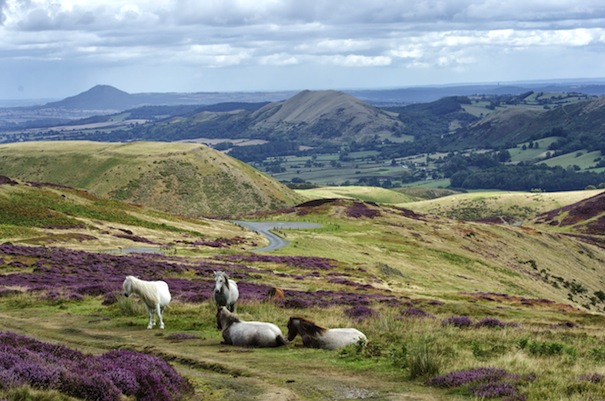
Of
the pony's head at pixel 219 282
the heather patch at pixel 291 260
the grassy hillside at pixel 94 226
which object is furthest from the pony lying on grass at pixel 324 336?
the grassy hillside at pixel 94 226

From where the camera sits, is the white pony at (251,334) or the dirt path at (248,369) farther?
the white pony at (251,334)

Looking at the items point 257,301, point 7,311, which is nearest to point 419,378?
point 257,301

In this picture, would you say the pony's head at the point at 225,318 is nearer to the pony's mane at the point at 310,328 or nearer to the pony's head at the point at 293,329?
the pony's head at the point at 293,329

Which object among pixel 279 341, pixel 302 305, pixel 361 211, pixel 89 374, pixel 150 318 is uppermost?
pixel 89 374

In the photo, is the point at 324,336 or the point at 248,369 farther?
the point at 324,336

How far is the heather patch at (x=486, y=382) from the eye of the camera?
13.4 m

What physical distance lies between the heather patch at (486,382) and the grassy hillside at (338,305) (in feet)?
0.15

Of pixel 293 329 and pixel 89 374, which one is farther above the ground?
pixel 89 374

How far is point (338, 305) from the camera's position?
35969 millimetres

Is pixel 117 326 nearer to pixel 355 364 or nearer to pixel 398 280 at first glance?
pixel 355 364

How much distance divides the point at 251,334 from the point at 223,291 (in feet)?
17.9

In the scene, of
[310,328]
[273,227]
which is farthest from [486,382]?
[273,227]

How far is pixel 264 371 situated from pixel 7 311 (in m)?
17.2

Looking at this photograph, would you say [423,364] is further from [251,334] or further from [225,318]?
[225,318]
